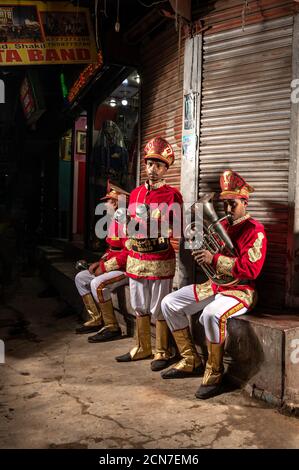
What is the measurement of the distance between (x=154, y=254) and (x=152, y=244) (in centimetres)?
13

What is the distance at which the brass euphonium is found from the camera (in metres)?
4.26

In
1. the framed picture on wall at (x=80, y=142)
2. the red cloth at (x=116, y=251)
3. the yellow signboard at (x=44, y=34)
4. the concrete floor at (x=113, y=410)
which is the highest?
the yellow signboard at (x=44, y=34)

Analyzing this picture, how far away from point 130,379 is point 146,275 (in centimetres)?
125

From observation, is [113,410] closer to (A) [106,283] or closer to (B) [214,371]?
(B) [214,371]

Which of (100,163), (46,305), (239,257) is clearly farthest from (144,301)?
(100,163)

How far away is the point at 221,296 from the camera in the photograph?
427 cm

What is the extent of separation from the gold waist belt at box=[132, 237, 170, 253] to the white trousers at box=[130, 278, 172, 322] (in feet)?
1.30

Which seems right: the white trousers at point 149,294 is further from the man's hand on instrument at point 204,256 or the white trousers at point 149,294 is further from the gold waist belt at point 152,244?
the man's hand on instrument at point 204,256

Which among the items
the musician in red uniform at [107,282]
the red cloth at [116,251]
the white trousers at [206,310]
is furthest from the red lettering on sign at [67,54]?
the white trousers at [206,310]

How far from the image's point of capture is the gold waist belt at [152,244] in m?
5.01

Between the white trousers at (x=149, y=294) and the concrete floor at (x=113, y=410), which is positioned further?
the white trousers at (x=149, y=294)

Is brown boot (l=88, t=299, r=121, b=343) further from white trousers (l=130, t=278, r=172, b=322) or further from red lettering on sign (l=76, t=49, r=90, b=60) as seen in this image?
red lettering on sign (l=76, t=49, r=90, b=60)

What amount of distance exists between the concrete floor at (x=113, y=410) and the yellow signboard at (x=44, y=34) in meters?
5.70
